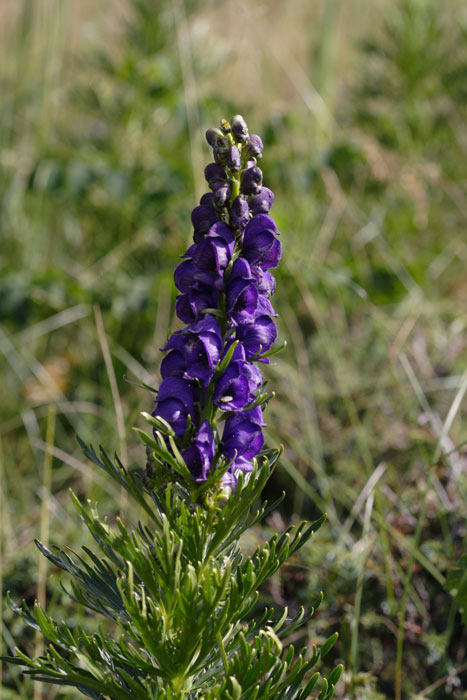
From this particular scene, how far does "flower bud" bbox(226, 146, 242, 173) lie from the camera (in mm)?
1085

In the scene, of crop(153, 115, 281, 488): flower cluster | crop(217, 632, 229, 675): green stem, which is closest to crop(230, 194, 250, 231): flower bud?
crop(153, 115, 281, 488): flower cluster

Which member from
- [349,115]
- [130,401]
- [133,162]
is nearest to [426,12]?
[349,115]

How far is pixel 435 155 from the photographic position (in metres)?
4.76

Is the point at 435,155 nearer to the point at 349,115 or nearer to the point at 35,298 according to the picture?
the point at 349,115

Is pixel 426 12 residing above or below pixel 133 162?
above

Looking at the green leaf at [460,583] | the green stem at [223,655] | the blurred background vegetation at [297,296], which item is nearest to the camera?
the green stem at [223,655]

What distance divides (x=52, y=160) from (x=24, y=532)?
1.77m

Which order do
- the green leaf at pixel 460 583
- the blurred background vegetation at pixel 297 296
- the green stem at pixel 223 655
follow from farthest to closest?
the blurred background vegetation at pixel 297 296
the green leaf at pixel 460 583
the green stem at pixel 223 655

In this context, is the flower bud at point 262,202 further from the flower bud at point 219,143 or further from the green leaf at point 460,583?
the green leaf at point 460,583

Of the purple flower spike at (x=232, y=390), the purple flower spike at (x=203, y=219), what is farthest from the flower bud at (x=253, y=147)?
the purple flower spike at (x=232, y=390)

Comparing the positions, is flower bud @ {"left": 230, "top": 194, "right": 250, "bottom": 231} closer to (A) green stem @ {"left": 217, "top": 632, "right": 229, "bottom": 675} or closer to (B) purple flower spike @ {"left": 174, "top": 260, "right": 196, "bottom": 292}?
(B) purple flower spike @ {"left": 174, "top": 260, "right": 196, "bottom": 292}

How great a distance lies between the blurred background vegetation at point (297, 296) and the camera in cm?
202

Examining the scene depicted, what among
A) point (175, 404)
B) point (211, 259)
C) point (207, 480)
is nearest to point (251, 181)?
point (211, 259)

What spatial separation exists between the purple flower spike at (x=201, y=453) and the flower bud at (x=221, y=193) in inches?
13.5
